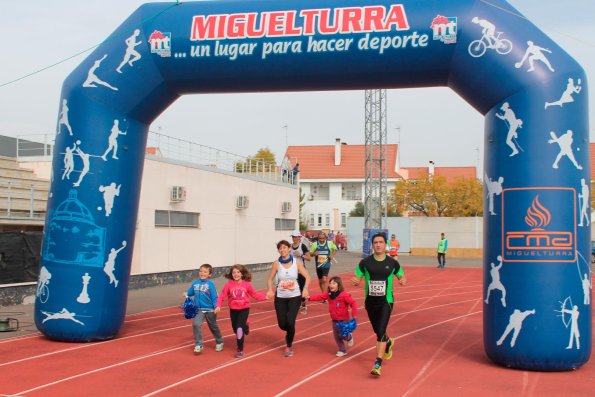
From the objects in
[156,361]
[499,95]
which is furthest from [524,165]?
[156,361]

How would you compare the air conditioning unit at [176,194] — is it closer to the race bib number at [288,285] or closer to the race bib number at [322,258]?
the race bib number at [322,258]

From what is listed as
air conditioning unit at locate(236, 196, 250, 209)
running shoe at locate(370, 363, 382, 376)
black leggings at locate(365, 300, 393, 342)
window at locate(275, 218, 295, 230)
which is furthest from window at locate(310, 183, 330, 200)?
running shoe at locate(370, 363, 382, 376)

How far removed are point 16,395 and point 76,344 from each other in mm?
3087

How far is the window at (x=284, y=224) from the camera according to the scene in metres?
30.7

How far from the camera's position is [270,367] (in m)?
8.98

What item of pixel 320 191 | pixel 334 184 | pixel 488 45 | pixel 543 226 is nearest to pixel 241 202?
pixel 488 45

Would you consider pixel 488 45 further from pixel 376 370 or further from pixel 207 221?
pixel 207 221

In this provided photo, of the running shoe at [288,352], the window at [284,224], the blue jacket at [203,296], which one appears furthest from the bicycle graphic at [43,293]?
the window at [284,224]

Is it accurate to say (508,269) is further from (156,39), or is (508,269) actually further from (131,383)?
(156,39)

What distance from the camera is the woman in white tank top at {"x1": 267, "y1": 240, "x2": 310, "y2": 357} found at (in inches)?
385

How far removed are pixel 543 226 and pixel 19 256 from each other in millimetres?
12114

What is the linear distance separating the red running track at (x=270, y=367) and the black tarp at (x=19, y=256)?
4331 millimetres

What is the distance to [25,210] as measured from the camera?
1897 centimetres

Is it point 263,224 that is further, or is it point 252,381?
point 263,224
